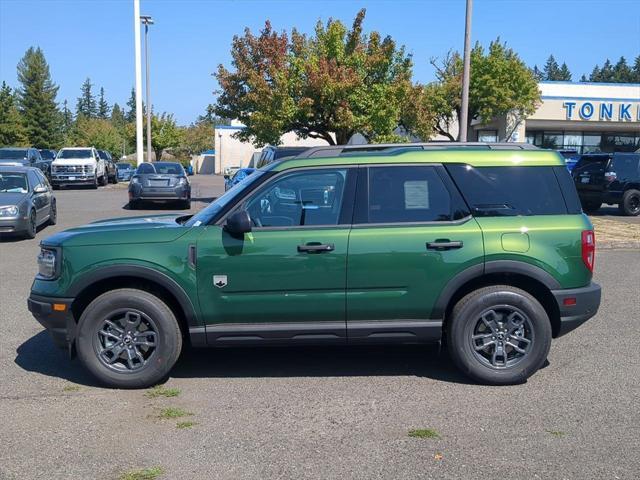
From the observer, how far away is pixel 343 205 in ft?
18.1

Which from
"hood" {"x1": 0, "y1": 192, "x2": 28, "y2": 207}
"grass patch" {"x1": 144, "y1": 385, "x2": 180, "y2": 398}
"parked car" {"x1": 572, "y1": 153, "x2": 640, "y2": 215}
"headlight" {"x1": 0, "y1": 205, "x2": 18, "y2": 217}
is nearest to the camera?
"grass patch" {"x1": 144, "y1": 385, "x2": 180, "y2": 398}

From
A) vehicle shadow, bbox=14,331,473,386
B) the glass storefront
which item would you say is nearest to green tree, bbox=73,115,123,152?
the glass storefront

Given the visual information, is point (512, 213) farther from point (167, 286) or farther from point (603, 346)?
point (167, 286)

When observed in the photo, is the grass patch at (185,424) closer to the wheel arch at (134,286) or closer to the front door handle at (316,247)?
the wheel arch at (134,286)

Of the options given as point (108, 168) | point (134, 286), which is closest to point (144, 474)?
point (134, 286)

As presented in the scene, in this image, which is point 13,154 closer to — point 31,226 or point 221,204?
point 31,226

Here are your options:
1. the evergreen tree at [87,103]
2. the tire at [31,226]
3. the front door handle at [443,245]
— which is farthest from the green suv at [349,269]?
the evergreen tree at [87,103]

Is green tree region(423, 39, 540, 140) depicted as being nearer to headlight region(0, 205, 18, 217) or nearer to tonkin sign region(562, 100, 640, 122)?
tonkin sign region(562, 100, 640, 122)

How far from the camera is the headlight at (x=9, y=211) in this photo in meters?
13.3

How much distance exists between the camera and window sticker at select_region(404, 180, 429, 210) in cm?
556

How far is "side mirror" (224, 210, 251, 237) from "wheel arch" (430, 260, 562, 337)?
1669 millimetres

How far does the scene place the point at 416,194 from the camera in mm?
5586

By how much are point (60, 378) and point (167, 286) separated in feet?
4.38

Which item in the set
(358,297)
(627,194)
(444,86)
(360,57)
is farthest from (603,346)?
(444,86)
